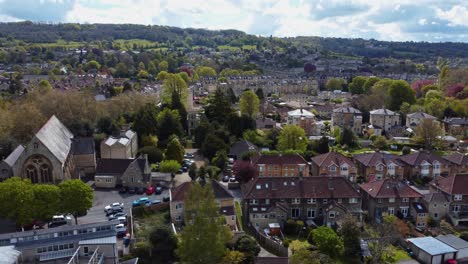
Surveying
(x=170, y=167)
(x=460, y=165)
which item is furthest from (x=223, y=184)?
(x=460, y=165)

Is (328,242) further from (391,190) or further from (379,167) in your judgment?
(379,167)

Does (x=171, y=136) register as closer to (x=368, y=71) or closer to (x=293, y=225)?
(x=293, y=225)

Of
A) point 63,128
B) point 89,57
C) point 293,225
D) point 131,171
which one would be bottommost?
point 293,225

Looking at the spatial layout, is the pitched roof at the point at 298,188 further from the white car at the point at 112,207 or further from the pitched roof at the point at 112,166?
the pitched roof at the point at 112,166

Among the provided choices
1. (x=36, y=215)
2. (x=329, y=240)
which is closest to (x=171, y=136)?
(x=36, y=215)

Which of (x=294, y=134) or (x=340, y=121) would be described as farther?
(x=340, y=121)

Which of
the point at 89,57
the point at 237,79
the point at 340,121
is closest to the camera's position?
the point at 340,121
